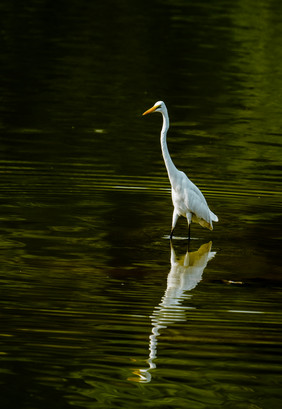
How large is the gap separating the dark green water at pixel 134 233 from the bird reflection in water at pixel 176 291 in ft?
0.07

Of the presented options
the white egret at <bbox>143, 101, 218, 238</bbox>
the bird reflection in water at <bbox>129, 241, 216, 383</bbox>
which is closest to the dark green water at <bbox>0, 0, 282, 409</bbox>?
the bird reflection in water at <bbox>129, 241, 216, 383</bbox>

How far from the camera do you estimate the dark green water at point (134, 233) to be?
744 centimetres

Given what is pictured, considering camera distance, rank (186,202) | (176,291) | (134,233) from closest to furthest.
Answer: (176,291)
(186,202)
(134,233)

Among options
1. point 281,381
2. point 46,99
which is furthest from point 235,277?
point 46,99

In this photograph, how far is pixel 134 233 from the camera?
11.9m

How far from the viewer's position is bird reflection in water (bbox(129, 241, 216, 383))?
786 centimetres

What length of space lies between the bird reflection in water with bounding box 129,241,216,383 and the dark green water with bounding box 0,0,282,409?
0.07 ft

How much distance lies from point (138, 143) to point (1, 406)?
10687 mm

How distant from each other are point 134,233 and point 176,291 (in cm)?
217

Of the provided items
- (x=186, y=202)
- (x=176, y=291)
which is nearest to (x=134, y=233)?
(x=186, y=202)

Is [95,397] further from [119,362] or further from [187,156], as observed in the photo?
[187,156]

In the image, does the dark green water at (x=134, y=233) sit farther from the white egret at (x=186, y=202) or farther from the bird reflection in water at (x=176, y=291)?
the white egret at (x=186, y=202)

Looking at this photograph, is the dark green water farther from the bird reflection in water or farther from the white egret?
the white egret

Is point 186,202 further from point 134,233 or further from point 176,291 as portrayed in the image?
point 176,291
